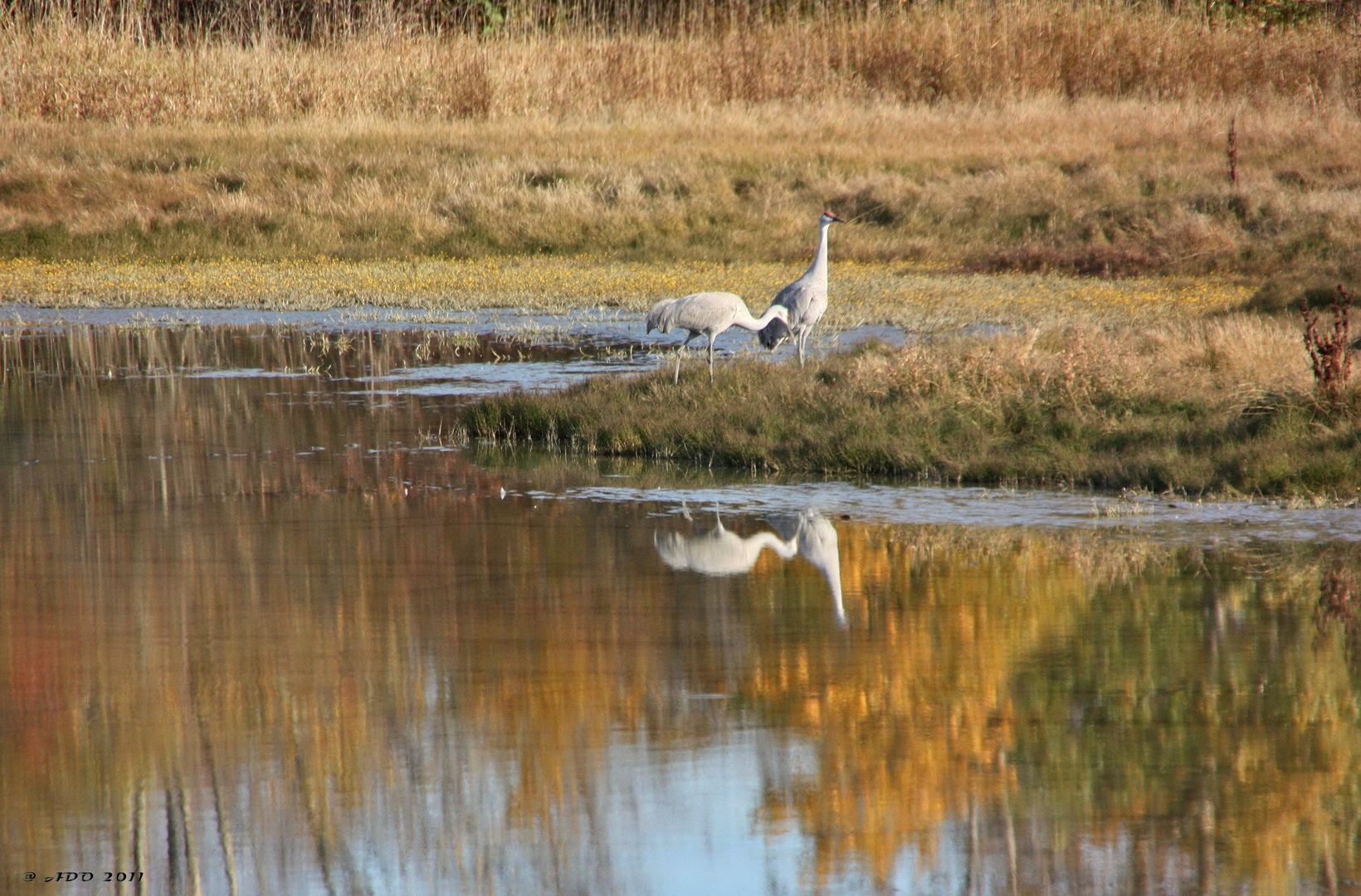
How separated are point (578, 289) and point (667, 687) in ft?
68.2

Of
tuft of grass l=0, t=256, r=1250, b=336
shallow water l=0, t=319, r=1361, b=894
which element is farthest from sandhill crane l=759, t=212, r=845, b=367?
tuft of grass l=0, t=256, r=1250, b=336

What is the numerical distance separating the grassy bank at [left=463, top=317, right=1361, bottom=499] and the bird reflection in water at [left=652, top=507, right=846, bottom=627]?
190cm

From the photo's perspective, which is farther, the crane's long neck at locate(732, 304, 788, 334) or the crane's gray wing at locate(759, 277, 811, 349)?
the crane's gray wing at locate(759, 277, 811, 349)

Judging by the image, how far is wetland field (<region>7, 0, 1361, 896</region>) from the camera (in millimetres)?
5824

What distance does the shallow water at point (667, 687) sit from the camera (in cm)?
567

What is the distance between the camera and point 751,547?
398 inches

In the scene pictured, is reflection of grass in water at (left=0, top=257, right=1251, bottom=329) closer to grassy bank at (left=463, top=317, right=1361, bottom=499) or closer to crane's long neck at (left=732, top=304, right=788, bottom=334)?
crane's long neck at (left=732, top=304, right=788, bottom=334)

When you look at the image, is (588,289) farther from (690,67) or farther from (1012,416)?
(1012,416)

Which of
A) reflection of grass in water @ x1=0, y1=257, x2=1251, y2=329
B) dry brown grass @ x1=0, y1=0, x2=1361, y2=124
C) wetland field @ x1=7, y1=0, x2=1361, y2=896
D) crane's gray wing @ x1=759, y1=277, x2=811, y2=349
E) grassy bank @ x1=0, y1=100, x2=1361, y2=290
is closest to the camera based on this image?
wetland field @ x1=7, y1=0, x2=1361, y2=896

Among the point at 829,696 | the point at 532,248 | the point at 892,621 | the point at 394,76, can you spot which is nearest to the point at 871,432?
the point at 892,621

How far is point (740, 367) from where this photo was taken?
15.1 metres

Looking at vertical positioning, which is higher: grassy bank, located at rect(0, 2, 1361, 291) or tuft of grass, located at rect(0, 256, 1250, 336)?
grassy bank, located at rect(0, 2, 1361, 291)

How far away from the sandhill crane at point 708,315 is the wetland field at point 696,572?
1.50ft

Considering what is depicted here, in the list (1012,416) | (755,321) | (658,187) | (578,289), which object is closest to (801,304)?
(755,321)
